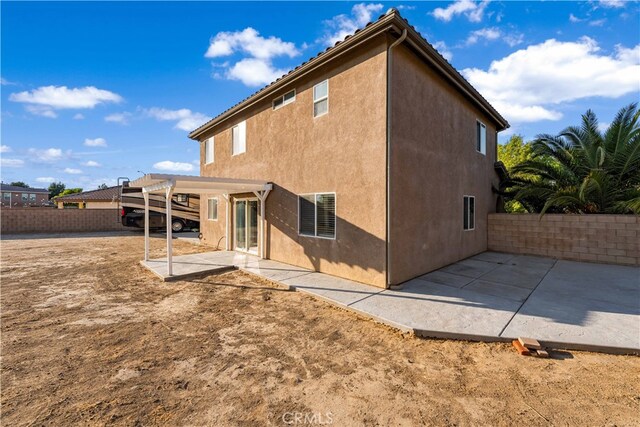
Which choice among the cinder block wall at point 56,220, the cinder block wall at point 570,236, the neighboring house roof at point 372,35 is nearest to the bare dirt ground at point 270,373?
the neighboring house roof at point 372,35

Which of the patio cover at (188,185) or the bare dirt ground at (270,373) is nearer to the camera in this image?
the bare dirt ground at (270,373)

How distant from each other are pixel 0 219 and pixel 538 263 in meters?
29.6

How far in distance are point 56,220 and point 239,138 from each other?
1824cm

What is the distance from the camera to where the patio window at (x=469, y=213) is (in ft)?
30.7

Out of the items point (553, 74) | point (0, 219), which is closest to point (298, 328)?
point (553, 74)

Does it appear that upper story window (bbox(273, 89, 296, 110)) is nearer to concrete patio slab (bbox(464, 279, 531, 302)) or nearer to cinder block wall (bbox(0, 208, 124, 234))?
concrete patio slab (bbox(464, 279, 531, 302))

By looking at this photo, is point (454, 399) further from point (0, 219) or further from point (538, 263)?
point (0, 219)

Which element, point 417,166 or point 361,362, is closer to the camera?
point 361,362

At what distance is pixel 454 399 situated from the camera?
275 cm

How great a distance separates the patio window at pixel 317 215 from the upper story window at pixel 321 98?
7.45ft

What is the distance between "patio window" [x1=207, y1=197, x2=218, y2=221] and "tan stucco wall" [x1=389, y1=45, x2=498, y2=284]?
8.92 metres

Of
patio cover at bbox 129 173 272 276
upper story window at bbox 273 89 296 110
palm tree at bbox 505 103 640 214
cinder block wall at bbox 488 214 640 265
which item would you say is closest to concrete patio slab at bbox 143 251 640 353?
cinder block wall at bbox 488 214 640 265

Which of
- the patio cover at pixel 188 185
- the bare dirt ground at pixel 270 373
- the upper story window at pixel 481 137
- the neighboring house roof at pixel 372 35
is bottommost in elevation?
the bare dirt ground at pixel 270 373

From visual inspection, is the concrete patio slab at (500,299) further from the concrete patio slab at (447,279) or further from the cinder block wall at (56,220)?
the cinder block wall at (56,220)
